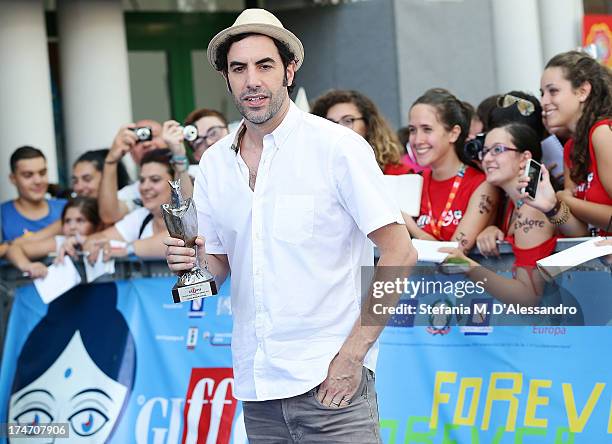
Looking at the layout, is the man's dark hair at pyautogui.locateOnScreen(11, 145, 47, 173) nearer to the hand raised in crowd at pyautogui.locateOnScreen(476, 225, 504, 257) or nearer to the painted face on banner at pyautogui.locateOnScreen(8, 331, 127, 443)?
the painted face on banner at pyautogui.locateOnScreen(8, 331, 127, 443)

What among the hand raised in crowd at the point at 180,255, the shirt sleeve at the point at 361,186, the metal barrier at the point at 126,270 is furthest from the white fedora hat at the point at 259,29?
the metal barrier at the point at 126,270

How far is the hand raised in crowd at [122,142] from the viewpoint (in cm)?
753

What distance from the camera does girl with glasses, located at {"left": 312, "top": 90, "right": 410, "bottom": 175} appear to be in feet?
22.4

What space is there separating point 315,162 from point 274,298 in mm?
502

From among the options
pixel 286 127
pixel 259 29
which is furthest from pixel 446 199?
pixel 259 29

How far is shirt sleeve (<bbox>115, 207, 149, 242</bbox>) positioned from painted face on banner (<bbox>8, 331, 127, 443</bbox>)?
2.47 ft

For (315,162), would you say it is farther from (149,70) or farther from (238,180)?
(149,70)

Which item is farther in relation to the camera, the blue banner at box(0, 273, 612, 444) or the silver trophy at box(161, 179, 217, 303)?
the blue banner at box(0, 273, 612, 444)

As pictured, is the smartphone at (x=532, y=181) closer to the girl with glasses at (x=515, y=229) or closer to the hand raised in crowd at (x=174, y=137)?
the girl with glasses at (x=515, y=229)

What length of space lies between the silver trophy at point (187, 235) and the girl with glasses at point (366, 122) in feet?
9.82

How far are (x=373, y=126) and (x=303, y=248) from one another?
3.19 m

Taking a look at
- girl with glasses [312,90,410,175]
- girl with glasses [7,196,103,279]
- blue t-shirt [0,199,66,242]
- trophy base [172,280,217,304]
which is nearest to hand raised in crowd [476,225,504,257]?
girl with glasses [312,90,410,175]

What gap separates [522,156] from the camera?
587 cm

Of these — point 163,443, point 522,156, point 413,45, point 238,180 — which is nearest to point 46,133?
point 413,45
